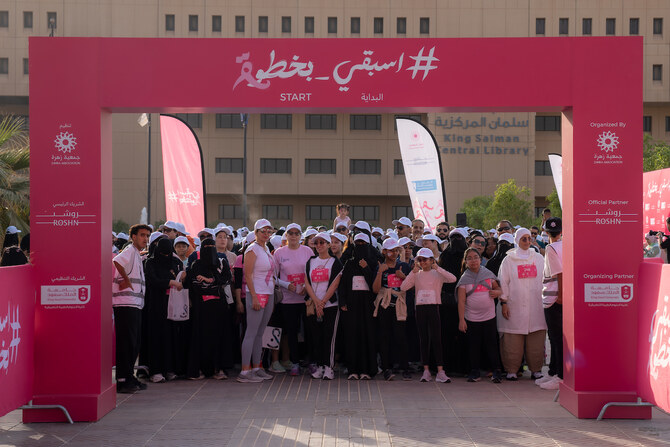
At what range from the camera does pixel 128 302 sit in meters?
10.1

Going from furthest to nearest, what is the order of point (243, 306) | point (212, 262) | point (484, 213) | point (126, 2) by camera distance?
1. point (126, 2)
2. point (484, 213)
3. point (243, 306)
4. point (212, 262)

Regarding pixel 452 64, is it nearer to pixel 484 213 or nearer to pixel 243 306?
pixel 243 306

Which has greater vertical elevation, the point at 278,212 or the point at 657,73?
the point at 657,73

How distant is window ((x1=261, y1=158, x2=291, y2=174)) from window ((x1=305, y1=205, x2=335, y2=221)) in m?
3.41

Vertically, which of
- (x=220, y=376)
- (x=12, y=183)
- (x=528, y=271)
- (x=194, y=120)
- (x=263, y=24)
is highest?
(x=263, y=24)

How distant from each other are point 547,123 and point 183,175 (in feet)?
156

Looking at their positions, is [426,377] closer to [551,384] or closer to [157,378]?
[551,384]

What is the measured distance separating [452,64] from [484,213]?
41.5m

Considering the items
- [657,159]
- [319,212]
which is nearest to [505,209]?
[657,159]

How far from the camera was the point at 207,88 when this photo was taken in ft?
29.4

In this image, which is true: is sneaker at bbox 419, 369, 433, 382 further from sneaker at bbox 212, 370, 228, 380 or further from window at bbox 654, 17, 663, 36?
window at bbox 654, 17, 663, 36

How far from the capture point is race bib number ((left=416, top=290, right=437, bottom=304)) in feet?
36.5

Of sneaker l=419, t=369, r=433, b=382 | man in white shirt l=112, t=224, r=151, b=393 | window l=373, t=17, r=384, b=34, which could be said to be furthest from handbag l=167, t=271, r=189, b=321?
window l=373, t=17, r=384, b=34

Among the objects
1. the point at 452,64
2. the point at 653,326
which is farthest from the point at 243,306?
the point at 653,326
